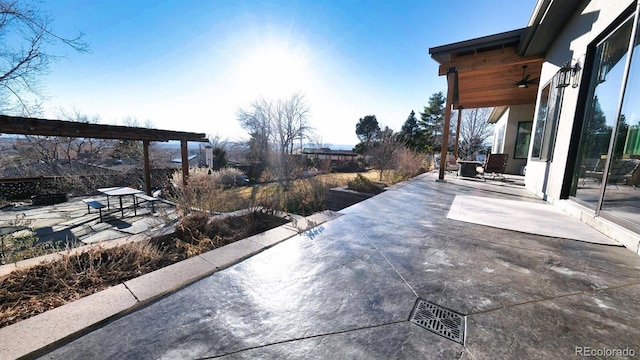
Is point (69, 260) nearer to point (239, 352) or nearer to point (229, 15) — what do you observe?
point (239, 352)

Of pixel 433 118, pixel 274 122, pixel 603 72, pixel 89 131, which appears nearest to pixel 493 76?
pixel 603 72

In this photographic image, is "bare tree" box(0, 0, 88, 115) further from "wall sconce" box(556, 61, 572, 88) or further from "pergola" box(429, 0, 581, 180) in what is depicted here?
"wall sconce" box(556, 61, 572, 88)

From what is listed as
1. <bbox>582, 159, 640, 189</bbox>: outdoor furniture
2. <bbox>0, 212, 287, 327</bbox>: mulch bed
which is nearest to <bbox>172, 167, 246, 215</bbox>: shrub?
<bbox>0, 212, 287, 327</bbox>: mulch bed

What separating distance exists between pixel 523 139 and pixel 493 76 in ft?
13.8

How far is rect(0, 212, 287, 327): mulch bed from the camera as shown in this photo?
5.16 ft

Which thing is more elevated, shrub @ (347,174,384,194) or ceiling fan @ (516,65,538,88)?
ceiling fan @ (516,65,538,88)

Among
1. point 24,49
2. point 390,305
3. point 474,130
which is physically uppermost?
point 24,49

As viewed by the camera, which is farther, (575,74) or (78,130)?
(78,130)

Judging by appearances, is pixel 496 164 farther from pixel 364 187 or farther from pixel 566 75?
pixel 364 187

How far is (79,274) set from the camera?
1874 millimetres

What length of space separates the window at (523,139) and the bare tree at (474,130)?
1178cm

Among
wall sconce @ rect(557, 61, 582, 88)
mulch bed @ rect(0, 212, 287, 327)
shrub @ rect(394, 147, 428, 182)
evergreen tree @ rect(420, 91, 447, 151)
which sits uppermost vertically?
evergreen tree @ rect(420, 91, 447, 151)

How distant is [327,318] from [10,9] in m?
11.5

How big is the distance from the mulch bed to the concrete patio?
2.62 ft
